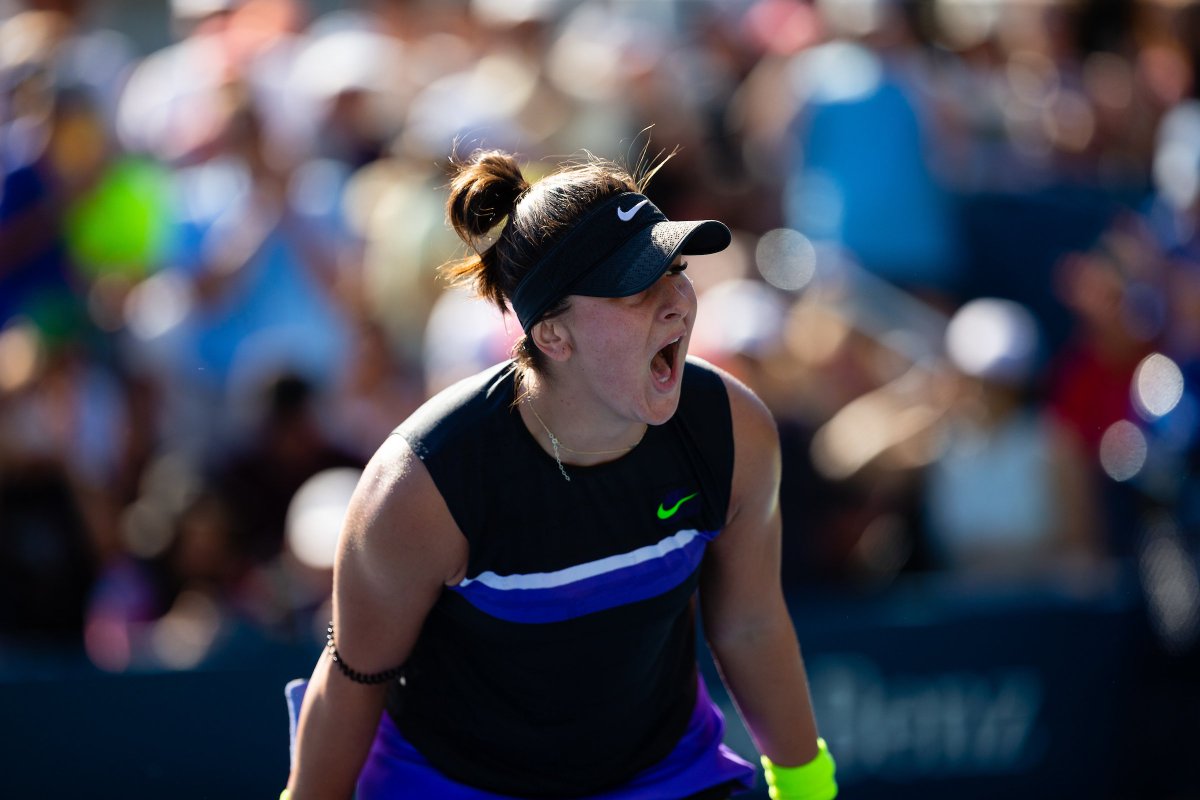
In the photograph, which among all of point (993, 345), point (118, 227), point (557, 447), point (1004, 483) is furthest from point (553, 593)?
point (118, 227)

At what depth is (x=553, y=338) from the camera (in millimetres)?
2520

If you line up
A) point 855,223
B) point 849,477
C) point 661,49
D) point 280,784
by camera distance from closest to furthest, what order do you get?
point 280,784 < point 849,477 < point 855,223 < point 661,49

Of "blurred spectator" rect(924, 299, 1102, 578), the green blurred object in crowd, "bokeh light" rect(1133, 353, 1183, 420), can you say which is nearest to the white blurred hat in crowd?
"blurred spectator" rect(924, 299, 1102, 578)

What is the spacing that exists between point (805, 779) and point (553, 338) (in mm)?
1120

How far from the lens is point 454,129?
5926 millimetres

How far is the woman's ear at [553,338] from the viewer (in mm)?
2506

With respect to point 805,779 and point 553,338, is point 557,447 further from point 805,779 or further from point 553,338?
point 805,779

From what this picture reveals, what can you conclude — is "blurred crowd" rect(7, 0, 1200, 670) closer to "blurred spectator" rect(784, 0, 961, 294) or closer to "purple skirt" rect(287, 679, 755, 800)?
"blurred spectator" rect(784, 0, 961, 294)

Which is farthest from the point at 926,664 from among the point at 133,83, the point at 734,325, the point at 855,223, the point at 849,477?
the point at 133,83

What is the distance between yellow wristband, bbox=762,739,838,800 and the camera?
298 centimetres

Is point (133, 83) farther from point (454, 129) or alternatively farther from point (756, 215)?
point (756, 215)

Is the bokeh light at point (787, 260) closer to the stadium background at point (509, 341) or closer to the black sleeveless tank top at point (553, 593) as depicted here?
the stadium background at point (509, 341)

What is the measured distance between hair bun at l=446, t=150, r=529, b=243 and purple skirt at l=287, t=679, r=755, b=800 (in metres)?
0.98

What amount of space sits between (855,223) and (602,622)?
4.19m
